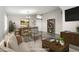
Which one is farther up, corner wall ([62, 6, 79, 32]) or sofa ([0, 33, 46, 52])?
corner wall ([62, 6, 79, 32])

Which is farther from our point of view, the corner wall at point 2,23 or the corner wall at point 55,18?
the corner wall at point 55,18

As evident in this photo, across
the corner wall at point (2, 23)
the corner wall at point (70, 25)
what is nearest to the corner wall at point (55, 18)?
the corner wall at point (70, 25)

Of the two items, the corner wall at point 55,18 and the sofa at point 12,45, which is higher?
the corner wall at point 55,18

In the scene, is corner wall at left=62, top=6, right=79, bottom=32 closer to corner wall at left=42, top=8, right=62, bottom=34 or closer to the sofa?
corner wall at left=42, top=8, right=62, bottom=34

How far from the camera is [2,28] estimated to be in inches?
38.9

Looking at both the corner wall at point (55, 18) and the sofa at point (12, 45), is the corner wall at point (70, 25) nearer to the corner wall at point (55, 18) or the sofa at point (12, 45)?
the corner wall at point (55, 18)

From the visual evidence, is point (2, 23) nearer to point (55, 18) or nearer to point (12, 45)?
point (12, 45)

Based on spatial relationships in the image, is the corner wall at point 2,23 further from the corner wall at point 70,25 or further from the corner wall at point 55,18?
the corner wall at point 70,25

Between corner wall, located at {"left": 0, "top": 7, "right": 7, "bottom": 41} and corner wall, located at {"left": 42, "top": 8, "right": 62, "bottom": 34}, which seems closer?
corner wall, located at {"left": 0, "top": 7, "right": 7, "bottom": 41}

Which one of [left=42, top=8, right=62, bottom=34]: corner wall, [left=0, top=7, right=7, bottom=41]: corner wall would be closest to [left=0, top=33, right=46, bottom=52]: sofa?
[left=0, top=7, right=7, bottom=41]: corner wall

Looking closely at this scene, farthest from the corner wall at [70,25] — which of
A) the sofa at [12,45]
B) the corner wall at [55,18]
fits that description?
the sofa at [12,45]
